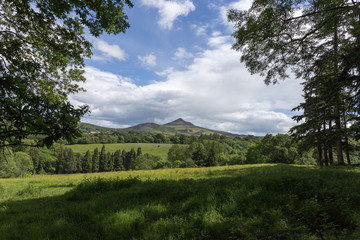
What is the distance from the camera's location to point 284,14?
743cm

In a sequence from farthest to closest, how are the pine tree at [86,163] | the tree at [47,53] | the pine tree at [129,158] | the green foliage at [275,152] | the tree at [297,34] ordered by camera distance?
the pine tree at [129,158] < the pine tree at [86,163] < the green foliage at [275,152] < the tree at [297,34] < the tree at [47,53]

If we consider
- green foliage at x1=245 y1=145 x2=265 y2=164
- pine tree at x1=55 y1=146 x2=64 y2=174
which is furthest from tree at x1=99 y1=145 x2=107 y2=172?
green foliage at x1=245 y1=145 x2=265 y2=164

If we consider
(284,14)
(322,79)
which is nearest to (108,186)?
(284,14)

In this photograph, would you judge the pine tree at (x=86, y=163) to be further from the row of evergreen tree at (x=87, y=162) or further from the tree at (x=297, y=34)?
the tree at (x=297, y=34)

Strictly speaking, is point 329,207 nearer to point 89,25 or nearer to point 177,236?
point 177,236

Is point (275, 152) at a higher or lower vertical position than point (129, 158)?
higher

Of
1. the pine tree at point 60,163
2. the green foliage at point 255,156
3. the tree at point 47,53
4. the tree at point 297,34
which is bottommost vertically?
the pine tree at point 60,163

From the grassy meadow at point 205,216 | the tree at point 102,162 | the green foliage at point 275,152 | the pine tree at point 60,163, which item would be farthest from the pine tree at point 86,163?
the grassy meadow at point 205,216

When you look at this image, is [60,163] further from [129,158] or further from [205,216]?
[205,216]

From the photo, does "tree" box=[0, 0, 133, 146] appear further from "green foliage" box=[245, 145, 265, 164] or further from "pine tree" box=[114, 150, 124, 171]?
"pine tree" box=[114, 150, 124, 171]

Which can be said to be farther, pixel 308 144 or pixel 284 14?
pixel 308 144

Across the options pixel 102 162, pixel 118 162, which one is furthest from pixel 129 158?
pixel 102 162

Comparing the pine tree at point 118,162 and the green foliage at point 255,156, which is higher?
the green foliage at point 255,156

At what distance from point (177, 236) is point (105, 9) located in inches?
270
